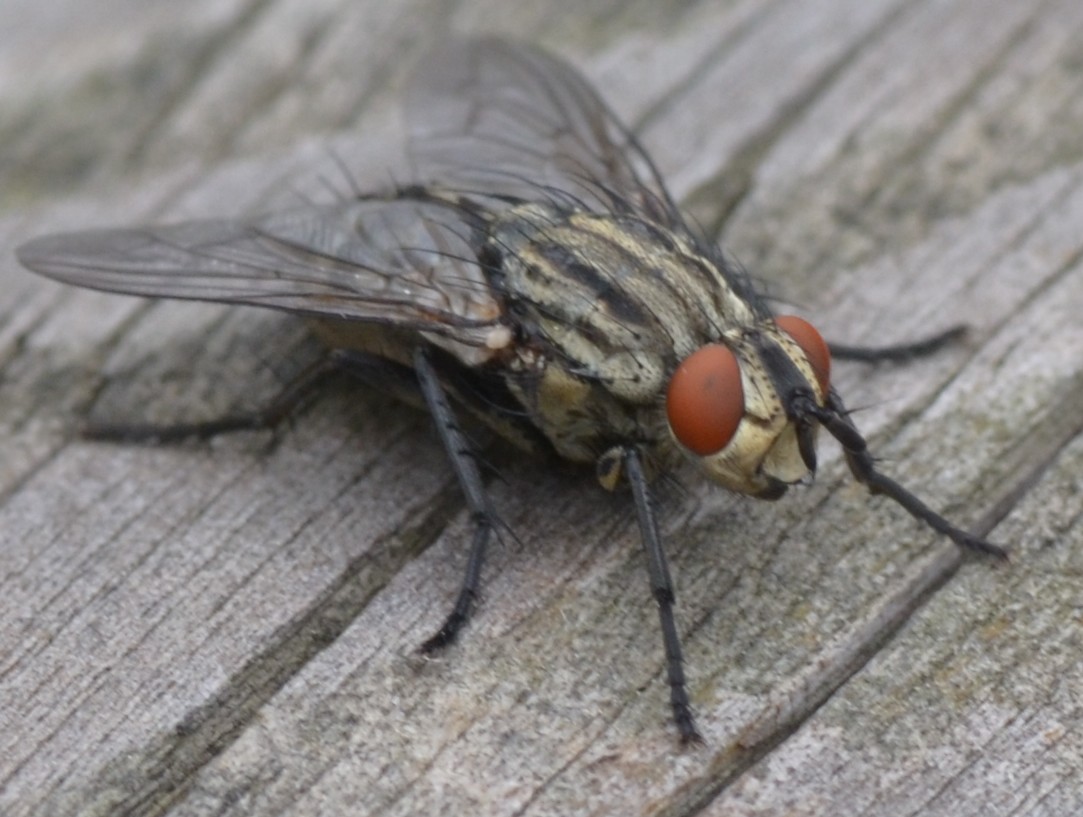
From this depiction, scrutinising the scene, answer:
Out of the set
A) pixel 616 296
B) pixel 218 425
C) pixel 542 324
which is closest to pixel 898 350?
pixel 616 296

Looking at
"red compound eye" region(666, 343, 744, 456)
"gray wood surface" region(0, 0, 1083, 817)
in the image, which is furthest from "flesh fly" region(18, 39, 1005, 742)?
"gray wood surface" region(0, 0, 1083, 817)

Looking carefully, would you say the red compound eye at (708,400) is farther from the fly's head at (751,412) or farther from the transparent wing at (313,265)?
the transparent wing at (313,265)

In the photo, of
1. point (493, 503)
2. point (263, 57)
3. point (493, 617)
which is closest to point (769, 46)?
point (263, 57)

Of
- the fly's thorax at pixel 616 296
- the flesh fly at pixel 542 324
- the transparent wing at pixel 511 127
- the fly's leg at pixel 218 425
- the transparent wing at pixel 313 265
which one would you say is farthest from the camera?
the transparent wing at pixel 511 127

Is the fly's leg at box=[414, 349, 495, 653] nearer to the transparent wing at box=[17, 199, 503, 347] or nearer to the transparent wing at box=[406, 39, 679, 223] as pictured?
the transparent wing at box=[17, 199, 503, 347]

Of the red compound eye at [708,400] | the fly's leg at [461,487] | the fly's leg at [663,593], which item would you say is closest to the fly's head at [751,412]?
the red compound eye at [708,400]

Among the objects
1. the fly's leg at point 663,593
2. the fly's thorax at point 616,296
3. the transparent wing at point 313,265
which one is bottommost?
the fly's leg at point 663,593
